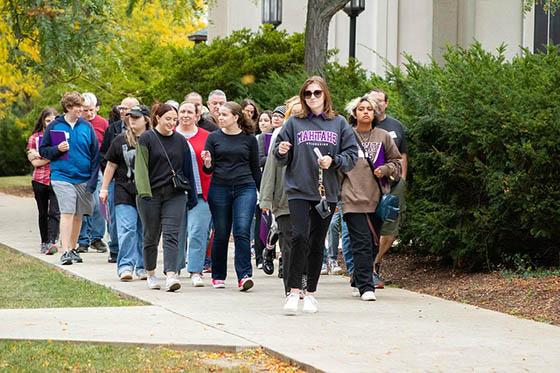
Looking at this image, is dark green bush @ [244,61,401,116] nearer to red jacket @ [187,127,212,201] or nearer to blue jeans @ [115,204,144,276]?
red jacket @ [187,127,212,201]

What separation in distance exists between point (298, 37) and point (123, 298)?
13.8 meters

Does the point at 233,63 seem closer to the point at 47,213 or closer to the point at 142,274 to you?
the point at 47,213

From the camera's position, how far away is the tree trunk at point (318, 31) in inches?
794

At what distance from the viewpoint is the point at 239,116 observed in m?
12.8

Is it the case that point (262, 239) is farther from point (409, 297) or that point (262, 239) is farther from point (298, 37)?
point (298, 37)

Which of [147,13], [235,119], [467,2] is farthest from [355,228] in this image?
[147,13]

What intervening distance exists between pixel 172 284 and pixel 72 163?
147 inches

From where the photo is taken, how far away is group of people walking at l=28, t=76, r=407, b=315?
1105cm

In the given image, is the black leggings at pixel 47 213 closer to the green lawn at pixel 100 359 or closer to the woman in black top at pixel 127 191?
the woman in black top at pixel 127 191

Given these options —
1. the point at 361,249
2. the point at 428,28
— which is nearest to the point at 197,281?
the point at 361,249

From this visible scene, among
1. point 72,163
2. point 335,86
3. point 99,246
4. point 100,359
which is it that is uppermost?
point 335,86

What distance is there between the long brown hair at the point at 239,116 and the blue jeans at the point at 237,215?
22.0 inches

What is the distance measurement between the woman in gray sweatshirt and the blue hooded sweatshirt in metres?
5.25

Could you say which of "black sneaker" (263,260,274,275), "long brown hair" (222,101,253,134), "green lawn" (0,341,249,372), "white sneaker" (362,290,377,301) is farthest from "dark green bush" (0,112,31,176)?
"green lawn" (0,341,249,372)
